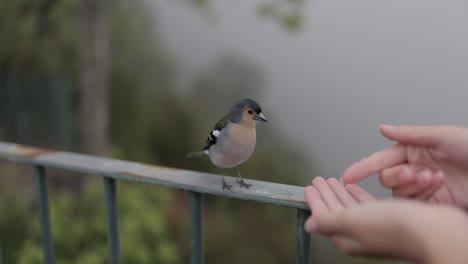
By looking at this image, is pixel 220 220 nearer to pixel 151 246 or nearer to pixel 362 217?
pixel 151 246

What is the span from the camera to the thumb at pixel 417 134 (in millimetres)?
1200

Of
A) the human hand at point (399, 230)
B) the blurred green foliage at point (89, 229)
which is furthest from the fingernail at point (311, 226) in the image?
the blurred green foliage at point (89, 229)

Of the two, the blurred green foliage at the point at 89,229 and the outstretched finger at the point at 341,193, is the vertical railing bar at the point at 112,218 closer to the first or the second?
the outstretched finger at the point at 341,193

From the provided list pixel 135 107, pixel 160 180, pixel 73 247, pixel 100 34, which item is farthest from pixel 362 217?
pixel 135 107

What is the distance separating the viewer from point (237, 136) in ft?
5.79

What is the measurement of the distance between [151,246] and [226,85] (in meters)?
3.08

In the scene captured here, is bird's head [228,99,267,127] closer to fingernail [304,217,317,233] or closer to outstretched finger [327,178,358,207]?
outstretched finger [327,178,358,207]

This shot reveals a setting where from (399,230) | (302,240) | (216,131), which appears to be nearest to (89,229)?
(216,131)

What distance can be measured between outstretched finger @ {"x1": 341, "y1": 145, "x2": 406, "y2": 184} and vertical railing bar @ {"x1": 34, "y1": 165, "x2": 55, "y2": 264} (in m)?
0.99

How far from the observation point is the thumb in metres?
1.20

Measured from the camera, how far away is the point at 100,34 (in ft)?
18.6

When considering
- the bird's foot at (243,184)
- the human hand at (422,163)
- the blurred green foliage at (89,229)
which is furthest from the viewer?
the blurred green foliage at (89,229)

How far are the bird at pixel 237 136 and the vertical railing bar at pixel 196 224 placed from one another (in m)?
0.41

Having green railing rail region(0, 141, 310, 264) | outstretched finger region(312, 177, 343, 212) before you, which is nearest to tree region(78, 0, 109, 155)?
green railing rail region(0, 141, 310, 264)
